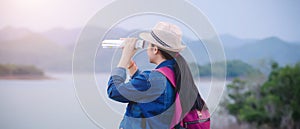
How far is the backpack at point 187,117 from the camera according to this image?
1.26 metres

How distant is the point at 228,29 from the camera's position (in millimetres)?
3348

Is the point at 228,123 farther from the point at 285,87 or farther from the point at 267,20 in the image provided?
the point at 267,20

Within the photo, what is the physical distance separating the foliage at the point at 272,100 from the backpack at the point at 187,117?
2.23 meters

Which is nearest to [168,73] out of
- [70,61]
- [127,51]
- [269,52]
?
[127,51]

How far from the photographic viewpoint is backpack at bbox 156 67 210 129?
1260 mm

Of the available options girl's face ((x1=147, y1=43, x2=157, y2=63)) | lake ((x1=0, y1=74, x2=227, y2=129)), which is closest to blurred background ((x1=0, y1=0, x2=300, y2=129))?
lake ((x1=0, y1=74, x2=227, y2=129))

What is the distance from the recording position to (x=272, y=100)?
3496mm

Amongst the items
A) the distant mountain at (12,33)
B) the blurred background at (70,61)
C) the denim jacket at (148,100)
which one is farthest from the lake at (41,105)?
the denim jacket at (148,100)

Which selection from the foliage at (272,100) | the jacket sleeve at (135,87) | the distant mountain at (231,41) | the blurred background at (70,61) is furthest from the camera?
the foliage at (272,100)

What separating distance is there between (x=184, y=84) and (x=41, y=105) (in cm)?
215

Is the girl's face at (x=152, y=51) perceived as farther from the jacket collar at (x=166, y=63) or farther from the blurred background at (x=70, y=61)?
the blurred background at (x=70, y=61)

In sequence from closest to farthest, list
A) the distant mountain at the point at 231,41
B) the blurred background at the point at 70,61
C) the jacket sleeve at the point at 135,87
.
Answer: the jacket sleeve at the point at 135,87 → the blurred background at the point at 70,61 → the distant mountain at the point at 231,41

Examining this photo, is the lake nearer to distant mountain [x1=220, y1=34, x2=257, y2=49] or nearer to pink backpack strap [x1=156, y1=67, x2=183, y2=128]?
distant mountain [x1=220, y1=34, x2=257, y2=49]

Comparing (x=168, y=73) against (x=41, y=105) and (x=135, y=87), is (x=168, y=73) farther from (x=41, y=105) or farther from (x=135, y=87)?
(x=41, y=105)
